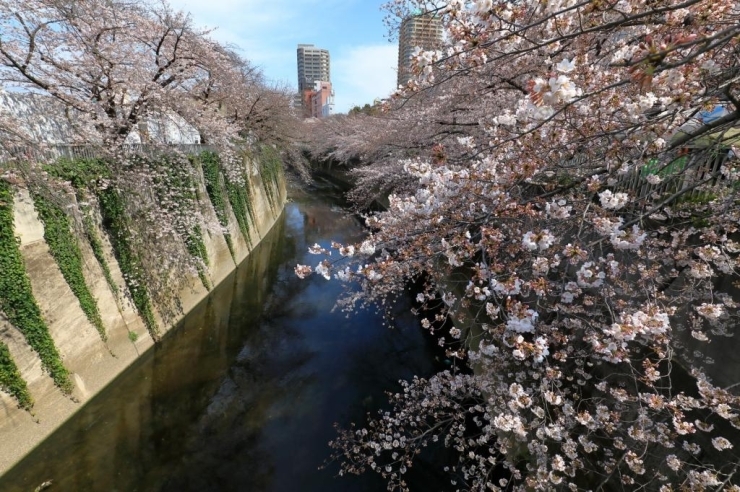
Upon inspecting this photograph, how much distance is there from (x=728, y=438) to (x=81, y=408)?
435 inches

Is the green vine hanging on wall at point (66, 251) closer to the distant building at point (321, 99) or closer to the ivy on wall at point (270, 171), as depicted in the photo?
the ivy on wall at point (270, 171)

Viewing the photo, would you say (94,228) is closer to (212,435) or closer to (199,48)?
(212,435)

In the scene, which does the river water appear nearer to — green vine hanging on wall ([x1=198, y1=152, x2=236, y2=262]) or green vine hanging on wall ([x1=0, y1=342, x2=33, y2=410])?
green vine hanging on wall ([x1=0, y1=342, x2=33, y2=410])

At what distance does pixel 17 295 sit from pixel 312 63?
13317cm

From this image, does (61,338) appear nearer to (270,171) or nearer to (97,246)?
(97,246)

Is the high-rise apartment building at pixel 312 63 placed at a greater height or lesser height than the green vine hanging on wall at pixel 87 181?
greater

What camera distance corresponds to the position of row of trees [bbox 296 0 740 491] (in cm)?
284

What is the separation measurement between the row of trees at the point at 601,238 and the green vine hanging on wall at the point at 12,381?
618 cm

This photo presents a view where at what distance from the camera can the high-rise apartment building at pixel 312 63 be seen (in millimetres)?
119875

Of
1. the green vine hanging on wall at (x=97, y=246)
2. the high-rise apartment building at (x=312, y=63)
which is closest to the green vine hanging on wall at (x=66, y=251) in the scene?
the green vine hanging on wall at (x=97, y=246)

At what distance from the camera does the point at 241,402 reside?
7988 millimetres

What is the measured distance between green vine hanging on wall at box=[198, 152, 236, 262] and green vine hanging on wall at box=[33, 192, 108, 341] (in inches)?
249

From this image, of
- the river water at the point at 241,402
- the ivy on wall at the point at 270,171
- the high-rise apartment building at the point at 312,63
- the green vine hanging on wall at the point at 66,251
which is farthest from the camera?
the high-rise apartment building at the point at 312,63

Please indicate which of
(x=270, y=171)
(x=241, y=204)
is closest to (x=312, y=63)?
(x=270, y=171)
